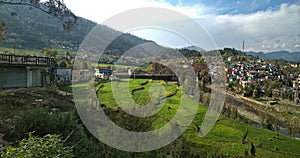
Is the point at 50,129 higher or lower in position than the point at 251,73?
lower

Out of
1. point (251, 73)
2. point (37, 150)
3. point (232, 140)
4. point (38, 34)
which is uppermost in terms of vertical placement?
point (38, 34)

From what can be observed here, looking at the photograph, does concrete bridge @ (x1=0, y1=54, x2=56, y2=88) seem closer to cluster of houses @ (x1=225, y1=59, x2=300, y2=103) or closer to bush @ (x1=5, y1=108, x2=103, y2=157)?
bush @ (x1=5, y1=108, x2=103, y2=157)

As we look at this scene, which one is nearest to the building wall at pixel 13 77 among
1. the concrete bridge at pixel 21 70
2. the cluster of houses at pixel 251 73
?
the concrete bridge at pixel 21 70

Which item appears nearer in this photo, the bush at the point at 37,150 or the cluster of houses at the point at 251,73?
the bush at the point at 37,150

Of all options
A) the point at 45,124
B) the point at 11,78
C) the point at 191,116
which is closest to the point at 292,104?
the point at 191,116

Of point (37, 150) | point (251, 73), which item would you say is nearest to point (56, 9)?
point (37, 150)

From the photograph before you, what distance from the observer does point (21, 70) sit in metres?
Answer: 12.7

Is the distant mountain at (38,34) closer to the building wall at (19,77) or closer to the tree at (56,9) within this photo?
the building wall at (19,77)

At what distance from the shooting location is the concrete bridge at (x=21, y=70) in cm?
1196

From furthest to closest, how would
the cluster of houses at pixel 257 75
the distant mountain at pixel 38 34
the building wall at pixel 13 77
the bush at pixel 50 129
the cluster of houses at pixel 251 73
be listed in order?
the distant mountain at pixel 38 34
the cluster of houses at pixel 251 73
the cluster of houses at pixel 257 75
the building wall at pixel 13 77
the bush at pixel 50 129

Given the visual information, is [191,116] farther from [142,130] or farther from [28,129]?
[28,129]

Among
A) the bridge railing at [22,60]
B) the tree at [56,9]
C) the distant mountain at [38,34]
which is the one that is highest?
the distant mountain at [38,34]

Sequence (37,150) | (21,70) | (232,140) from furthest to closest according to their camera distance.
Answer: (232,140)
(21,70)
(37,150)

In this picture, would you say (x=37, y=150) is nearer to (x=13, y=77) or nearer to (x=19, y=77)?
(x=13, y=77)
